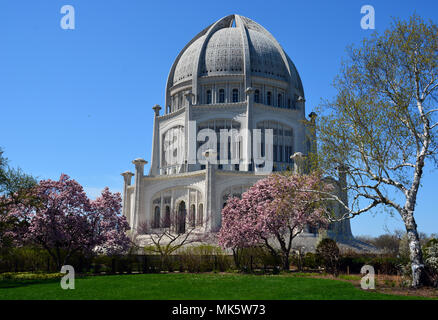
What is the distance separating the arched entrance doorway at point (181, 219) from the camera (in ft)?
147

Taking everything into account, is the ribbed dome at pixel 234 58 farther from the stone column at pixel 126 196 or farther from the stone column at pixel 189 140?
the stone column at pixel 126 196

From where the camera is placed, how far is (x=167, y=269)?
104ft

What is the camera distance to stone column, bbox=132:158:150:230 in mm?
51053

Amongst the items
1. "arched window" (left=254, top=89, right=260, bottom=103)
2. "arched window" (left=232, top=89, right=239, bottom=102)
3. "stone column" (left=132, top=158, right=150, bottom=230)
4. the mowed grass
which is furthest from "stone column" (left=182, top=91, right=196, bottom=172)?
the mowed grass

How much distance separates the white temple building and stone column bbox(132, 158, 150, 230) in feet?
0.39

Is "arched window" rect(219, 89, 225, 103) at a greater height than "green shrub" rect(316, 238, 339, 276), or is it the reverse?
"arched window" rect(219, 89, 225, 103)

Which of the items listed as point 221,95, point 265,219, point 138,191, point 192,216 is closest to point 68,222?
point 265,219

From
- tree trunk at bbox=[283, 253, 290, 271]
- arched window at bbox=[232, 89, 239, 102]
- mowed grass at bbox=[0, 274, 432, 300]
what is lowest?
tree trunk at bbox=[283, 253, 290, 271]

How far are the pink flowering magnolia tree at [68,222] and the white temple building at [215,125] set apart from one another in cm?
1270

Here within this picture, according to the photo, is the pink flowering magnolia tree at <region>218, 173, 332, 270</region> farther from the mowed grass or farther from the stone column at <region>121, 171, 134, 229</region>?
the stone column at <region>121, 171, 134, 229</region>

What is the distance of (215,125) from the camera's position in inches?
2244

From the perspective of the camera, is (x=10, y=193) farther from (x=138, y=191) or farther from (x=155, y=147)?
(x=155, y=147)

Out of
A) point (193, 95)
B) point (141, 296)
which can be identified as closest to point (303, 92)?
point (193, 95)

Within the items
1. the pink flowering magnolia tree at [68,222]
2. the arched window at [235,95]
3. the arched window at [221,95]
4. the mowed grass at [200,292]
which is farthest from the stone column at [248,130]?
the mowed grass at [200,292]
